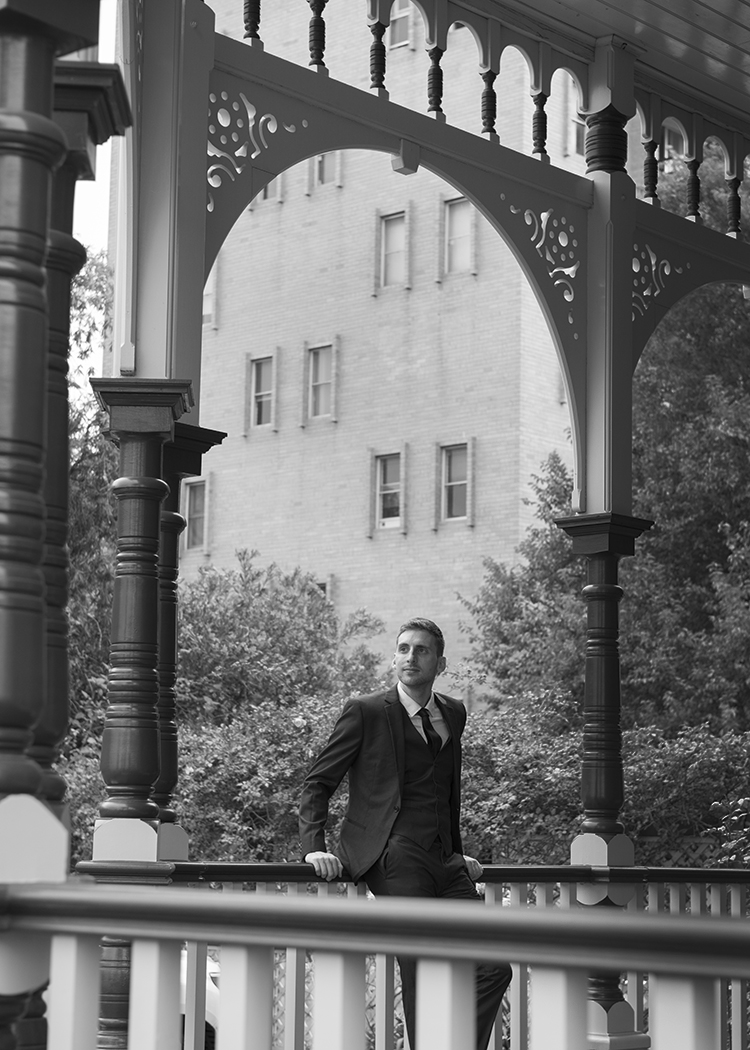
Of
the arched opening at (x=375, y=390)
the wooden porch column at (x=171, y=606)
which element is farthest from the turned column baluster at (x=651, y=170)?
the arched opening at (x=375, y=390)

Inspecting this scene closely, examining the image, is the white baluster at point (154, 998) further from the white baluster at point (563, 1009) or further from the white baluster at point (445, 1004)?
the white baluster at point (563, 1009)

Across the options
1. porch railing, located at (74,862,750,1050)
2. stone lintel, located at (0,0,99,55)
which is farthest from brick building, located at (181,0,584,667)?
stone lintel, located at (0,0,99,55)

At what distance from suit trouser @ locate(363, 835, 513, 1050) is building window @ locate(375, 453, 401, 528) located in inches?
719

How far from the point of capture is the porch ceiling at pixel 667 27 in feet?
23.9

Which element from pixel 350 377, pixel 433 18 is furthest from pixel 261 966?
pixel 350 377

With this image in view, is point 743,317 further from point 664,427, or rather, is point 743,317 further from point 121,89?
point 121,89

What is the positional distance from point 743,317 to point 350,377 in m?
7.59

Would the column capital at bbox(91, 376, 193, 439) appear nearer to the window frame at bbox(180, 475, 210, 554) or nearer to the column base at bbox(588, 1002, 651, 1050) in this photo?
the column base at bbox(588, 1002, 651, 1050)

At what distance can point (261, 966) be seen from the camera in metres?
2.42

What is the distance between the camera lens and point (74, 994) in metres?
2.50

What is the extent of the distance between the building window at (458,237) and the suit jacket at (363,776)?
1839cm

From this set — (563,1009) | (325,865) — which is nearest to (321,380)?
(325,865)

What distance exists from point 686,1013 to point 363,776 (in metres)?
3.21

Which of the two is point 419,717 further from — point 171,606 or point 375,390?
point 375,390
